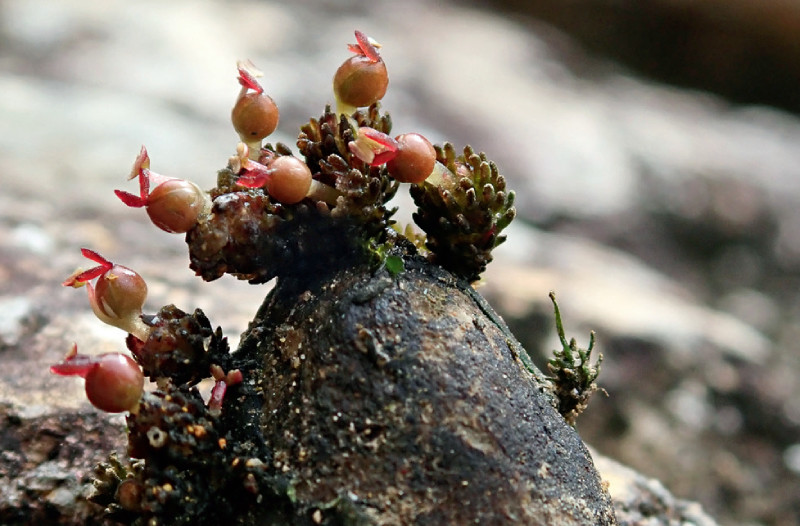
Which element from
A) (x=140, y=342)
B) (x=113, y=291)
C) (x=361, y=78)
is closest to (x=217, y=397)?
(x=140, y=342)

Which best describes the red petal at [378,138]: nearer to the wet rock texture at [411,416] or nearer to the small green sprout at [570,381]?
the wet rock texture at [411,416]

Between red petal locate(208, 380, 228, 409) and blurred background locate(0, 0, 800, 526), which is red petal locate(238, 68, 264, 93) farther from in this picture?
blurred background locate(0, 0, 800, 526)

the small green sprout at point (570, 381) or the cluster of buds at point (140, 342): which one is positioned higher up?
the small green sprout at point (570, 381)

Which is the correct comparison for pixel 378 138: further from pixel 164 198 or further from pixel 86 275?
pixel 86 275

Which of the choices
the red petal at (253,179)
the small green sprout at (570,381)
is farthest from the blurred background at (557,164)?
the small green sprout at (570,381)

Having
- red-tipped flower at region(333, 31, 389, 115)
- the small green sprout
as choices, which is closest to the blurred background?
red-tipped flower at region(333, 31, 389, 115)

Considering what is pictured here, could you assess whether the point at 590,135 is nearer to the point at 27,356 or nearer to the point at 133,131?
the point at 133,131
